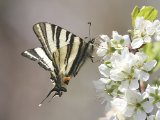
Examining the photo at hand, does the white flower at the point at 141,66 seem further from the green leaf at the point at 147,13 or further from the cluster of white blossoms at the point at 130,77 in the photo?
the green leaf at the point at 147,13

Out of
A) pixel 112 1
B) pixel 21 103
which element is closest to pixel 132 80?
pixel 21 103

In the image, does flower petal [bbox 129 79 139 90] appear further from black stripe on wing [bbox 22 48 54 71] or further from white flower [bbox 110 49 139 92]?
black stripe on wing [bbox 22 48 54 71]

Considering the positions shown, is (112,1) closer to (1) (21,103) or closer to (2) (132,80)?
(1) (21,103)

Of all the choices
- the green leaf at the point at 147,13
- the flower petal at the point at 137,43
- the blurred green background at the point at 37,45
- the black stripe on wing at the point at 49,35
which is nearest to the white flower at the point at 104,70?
Answer: the flower petal at the point at 137,43

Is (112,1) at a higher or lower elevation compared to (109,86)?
lower

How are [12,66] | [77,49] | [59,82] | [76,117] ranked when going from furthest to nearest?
[12,66]
[76,117]
[77,49]
[59,82]

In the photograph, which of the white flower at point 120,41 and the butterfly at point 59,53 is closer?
the white flower at point 120,41
